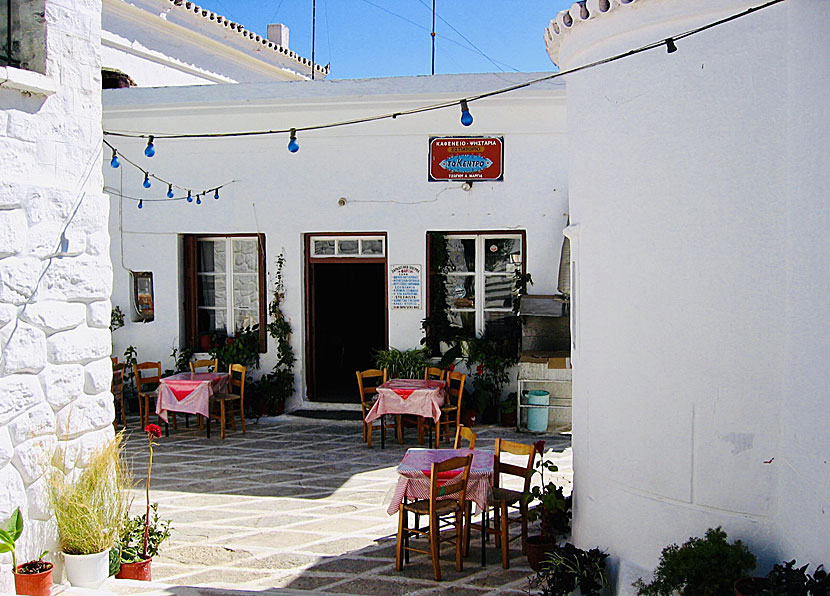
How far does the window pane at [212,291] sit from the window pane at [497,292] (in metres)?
3.78

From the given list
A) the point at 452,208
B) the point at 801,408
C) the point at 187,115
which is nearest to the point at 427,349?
the point at 452,208

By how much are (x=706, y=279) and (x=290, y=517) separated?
4.22m

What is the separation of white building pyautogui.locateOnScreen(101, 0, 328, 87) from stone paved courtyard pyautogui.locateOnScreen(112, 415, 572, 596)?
602 centimetres

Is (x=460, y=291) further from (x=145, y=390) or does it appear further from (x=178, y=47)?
(x=178, y=47)

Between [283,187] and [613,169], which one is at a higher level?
[283,187]

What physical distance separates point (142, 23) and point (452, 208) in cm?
622

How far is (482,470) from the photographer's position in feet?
19.4

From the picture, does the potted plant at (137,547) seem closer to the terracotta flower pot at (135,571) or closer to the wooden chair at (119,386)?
the terracotta flower pot at (135,571)

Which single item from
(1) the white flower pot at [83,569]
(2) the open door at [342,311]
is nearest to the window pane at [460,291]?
(2) the open door at [342,311]

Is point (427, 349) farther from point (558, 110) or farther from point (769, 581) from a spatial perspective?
point (769, 581)

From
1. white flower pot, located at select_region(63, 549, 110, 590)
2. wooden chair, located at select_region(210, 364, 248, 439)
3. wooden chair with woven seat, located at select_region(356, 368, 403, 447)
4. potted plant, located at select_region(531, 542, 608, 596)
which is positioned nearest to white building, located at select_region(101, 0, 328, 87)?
wooden chair, located at select_region(210, 364, 248, 439)

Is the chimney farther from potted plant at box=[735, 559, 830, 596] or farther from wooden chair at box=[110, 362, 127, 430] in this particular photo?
potted plant at box=[735, 559, 830, 596]

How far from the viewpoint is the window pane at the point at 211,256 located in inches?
450

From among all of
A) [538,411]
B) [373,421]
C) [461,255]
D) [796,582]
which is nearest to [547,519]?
[796,582]
